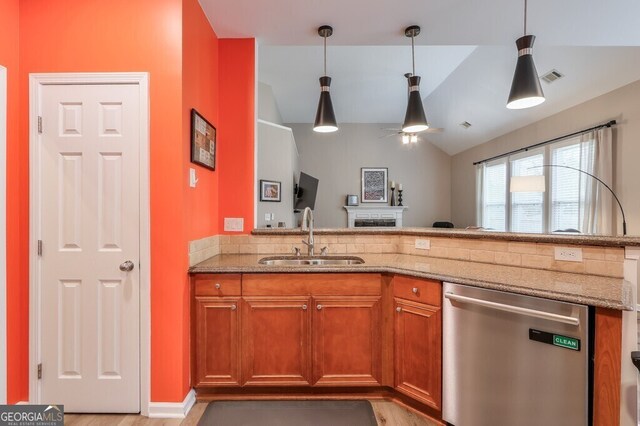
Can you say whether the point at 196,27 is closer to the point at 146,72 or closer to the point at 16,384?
the point at 146,72

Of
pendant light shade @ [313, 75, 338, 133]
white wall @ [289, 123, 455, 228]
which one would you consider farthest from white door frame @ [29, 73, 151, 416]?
white wall @ [289, 123, 455, 228]

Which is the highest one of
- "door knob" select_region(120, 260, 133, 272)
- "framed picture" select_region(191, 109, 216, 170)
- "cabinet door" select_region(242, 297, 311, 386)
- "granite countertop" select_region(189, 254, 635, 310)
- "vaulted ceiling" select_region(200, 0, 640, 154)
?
"vaulted ceiling" select_region(200, 0, 640, 154)

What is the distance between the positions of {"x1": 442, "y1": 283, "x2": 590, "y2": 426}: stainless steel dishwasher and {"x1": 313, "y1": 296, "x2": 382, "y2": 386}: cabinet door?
1.45 ft

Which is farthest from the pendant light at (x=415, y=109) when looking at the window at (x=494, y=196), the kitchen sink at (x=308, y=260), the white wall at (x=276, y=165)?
the window at (x=494, y=196)

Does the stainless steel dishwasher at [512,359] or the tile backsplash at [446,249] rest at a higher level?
the tile backsplash at [446,249]

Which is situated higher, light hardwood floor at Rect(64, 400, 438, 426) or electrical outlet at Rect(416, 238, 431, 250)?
electrical outlet at Rect(416, 238, 431, 250)

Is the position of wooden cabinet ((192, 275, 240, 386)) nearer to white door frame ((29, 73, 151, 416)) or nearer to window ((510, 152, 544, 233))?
white door frame ((29, 73, 151, 416))

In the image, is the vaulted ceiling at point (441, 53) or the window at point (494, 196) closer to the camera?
the vaulted ceiling at point (441, 53)

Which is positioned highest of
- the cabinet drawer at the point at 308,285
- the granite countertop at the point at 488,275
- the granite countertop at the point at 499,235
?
the granite countertop at the point at 499,235

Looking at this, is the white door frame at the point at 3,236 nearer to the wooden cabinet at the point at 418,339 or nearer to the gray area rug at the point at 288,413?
the gray area rug at the point at 288,413

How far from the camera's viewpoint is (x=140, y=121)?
1902 millimetres

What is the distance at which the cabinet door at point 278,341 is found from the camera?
2025mm

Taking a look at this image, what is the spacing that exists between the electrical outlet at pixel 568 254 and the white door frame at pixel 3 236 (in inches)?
127

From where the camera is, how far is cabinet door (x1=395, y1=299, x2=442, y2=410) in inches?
71.4
